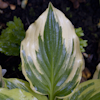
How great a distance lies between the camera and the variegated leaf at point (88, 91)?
0.62 metres

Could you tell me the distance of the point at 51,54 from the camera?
2.04 ft

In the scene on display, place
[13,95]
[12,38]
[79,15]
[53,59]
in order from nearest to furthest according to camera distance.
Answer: [13,95], [53,59], [12,38], [79,15]

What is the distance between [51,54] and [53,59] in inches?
1.3

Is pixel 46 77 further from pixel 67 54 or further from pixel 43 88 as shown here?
pixel 67 54

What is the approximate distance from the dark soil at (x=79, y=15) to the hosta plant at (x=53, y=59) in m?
0.67

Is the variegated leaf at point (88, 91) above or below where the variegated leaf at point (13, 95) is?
below

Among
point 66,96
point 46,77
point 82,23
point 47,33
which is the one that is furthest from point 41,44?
point 82,23

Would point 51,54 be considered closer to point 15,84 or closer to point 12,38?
point 15,84

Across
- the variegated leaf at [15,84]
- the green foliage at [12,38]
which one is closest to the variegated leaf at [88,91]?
the variegated leaf at [15,84]

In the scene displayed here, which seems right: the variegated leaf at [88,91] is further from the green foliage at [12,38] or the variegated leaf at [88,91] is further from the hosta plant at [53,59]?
the green foliage at [12,38]

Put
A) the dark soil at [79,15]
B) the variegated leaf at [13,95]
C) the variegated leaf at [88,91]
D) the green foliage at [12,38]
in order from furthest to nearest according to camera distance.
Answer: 1. the dark soil at [79,15]
2. the green foliage at [12,38]
3. the variegated leaf at [88,91]
4. the variegated leaf at [13,95]

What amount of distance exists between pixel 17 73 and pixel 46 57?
61 cm

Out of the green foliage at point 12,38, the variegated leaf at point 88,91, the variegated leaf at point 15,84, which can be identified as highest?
the green foliage at point 12,38

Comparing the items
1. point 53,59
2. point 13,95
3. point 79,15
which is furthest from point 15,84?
point 79,15
